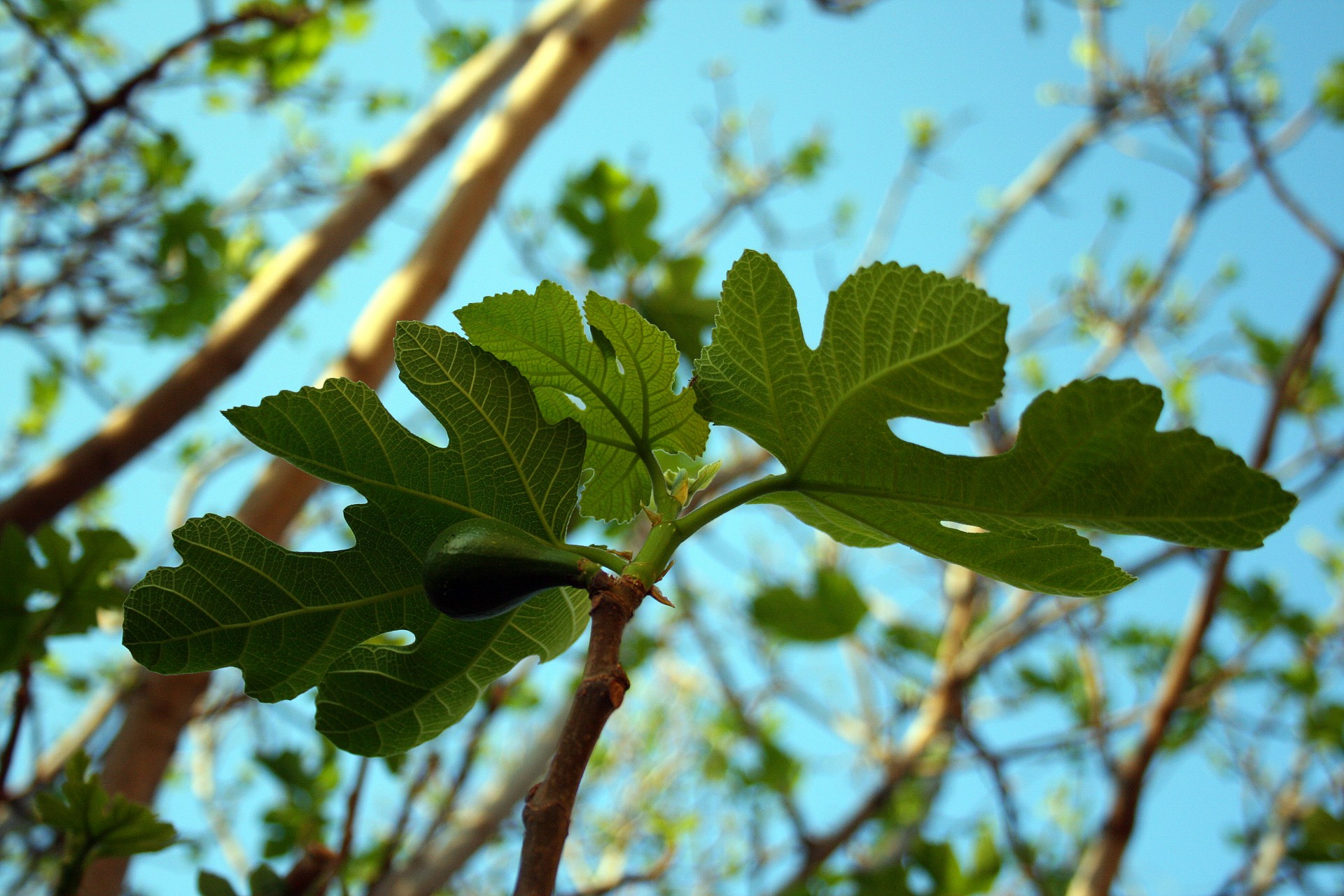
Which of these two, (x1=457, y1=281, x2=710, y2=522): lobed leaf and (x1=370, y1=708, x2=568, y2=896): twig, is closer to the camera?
(x1=457, y1=281, x2=710, y2=522): lobed leaf

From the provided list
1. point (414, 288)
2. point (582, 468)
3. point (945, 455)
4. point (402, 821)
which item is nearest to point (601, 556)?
point (582, 468)

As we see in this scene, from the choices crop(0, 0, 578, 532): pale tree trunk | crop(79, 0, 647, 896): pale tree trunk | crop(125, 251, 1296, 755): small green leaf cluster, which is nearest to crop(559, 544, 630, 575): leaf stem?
crop(125, 251, 1296, 755): small green leaf cluster

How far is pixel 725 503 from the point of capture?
0.84 metres

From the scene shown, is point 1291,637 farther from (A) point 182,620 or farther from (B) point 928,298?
(A) point 182,620

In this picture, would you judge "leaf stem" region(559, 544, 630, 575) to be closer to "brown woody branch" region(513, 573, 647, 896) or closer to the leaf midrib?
"brown woody branch" region(513, 573, 647, 896)

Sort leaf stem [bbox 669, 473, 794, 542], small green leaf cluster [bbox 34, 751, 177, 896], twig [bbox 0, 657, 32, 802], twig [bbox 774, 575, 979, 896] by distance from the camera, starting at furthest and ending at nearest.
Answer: twig [bbox 774, 575, 979, 896]
twig [bbox 0, 657, 32, 802]
small green leaf cluster [bbox 34, 751, 177, 896]
leaf stem [bbox 669, 473, 794, 542]

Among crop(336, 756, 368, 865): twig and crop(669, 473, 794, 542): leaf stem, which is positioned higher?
crop(669, 473, 794, 542): leaf stem

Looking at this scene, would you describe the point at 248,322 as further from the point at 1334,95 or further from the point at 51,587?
the point at 1334,95

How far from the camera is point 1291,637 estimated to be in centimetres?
370

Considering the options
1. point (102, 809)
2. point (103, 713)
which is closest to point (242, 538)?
point (102, 809)

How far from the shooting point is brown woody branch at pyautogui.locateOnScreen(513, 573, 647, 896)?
61cm

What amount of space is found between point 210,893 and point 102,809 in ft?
0.55

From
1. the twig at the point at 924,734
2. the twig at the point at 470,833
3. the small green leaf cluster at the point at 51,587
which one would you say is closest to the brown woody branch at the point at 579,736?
the small green leaf cluster at the point at 51,587

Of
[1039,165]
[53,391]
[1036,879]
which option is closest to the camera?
[1036,879]
